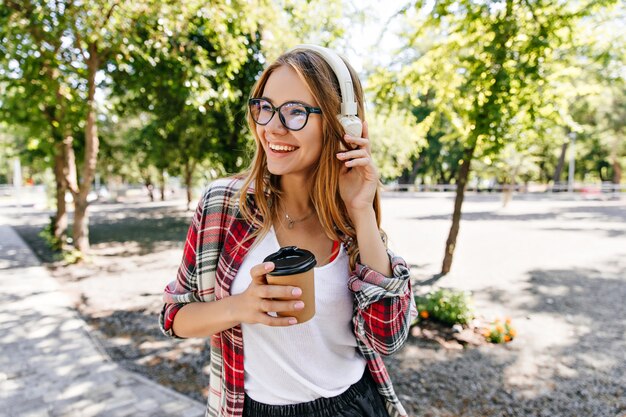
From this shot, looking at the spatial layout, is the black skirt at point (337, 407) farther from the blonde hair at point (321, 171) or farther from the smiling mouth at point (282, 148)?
the smiling mouth at point (282, 148)

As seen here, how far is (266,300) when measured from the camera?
1115 mm

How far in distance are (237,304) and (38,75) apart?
814 cm

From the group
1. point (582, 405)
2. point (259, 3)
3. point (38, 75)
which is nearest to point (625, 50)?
point (582, 405)

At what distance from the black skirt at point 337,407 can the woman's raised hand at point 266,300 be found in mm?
388

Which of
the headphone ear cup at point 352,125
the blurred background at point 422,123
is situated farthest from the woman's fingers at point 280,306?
the blurred background at point 422,123

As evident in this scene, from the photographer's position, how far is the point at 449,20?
18.5 feet

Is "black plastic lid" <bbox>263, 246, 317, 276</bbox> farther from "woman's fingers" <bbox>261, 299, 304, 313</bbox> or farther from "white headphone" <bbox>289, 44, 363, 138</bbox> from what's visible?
"white headphone" <bbox>289, 44, 363, 138</bbox>

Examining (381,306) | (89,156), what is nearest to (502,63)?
(381,306)

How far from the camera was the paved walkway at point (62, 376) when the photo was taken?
3.54 meters

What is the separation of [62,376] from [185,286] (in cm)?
361

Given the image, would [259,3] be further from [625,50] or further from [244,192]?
[244,192]

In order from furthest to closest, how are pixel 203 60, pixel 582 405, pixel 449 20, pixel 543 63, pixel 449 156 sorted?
pixel 449 156 → pixel 203 60 → pixel 449 20 → pixel 543 63 → pixel 582 405

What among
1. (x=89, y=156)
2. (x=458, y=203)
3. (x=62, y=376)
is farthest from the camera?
(x=89, y=156)

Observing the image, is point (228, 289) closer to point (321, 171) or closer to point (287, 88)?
point (321, 171)
